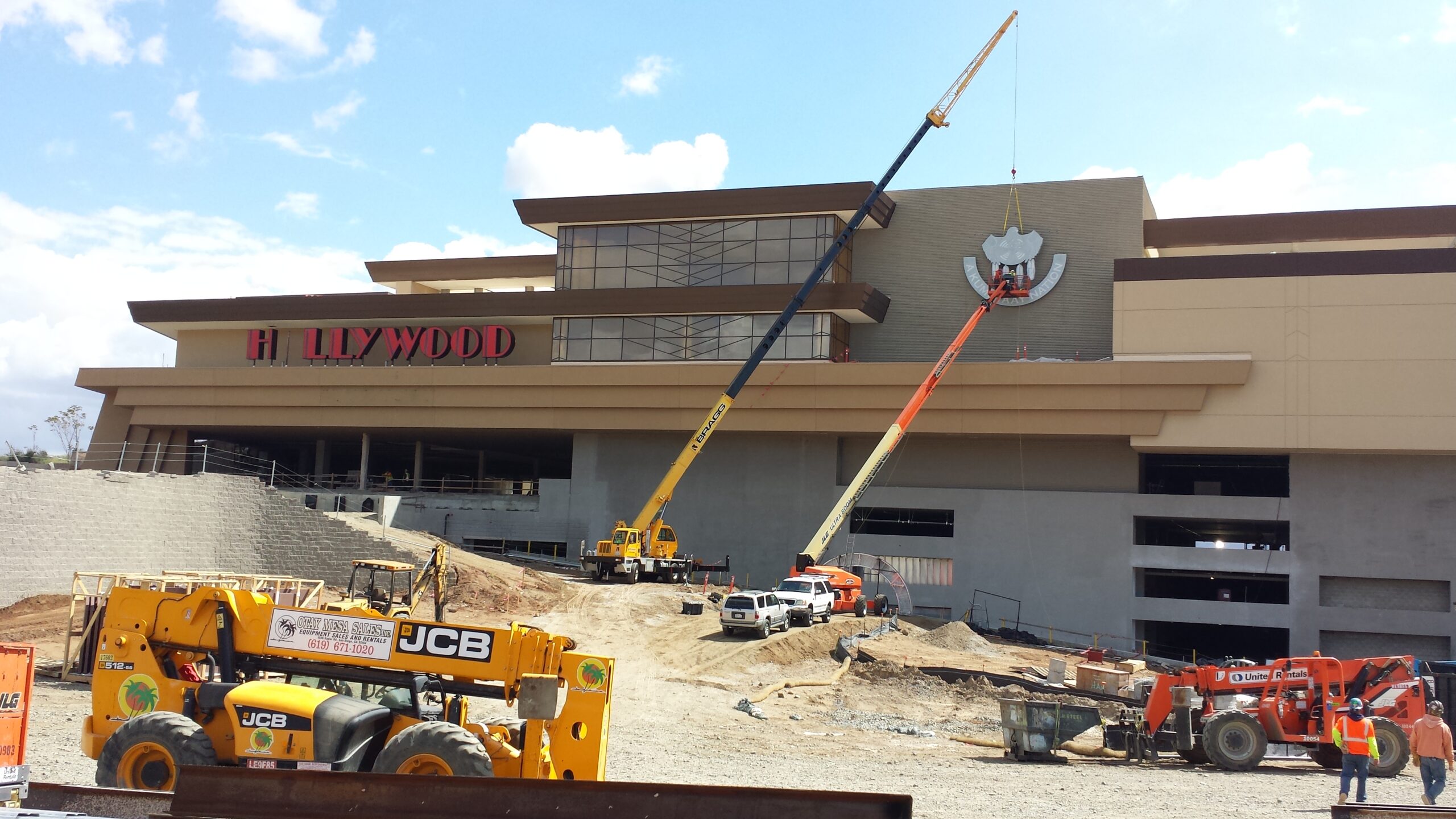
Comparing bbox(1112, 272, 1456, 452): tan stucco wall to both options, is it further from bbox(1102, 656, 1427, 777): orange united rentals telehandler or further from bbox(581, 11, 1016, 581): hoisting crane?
bbox(1102, 656, 1427, 777): orange united rentals telehandler

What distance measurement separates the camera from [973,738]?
2375 cm

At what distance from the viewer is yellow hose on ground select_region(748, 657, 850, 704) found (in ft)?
91.5

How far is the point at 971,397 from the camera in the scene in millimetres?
48531

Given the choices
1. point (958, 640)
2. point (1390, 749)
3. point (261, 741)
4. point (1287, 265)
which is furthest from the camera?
point (1287, 265)

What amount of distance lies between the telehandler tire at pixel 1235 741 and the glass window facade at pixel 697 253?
113ft

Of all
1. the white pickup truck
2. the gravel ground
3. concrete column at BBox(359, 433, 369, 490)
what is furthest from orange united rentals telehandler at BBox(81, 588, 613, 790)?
concrete column at BBox(359, 433, 369, 490)

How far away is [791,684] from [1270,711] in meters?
11.9

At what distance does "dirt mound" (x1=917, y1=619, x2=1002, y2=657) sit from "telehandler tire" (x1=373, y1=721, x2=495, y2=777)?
28.3 metres

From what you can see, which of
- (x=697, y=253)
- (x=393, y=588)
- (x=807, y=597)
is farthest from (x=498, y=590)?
(x=697, y=253)

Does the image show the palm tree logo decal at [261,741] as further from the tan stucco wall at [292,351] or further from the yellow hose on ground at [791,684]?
the tan stucco wall at [292,351]

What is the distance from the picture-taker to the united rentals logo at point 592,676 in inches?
457

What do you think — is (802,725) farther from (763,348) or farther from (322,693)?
(763,348)

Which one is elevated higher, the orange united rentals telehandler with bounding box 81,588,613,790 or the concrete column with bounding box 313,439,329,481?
the concrete column with bounding box 313,439,329,481

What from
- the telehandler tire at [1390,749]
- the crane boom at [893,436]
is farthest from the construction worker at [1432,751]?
the crane boom at [893,436]
